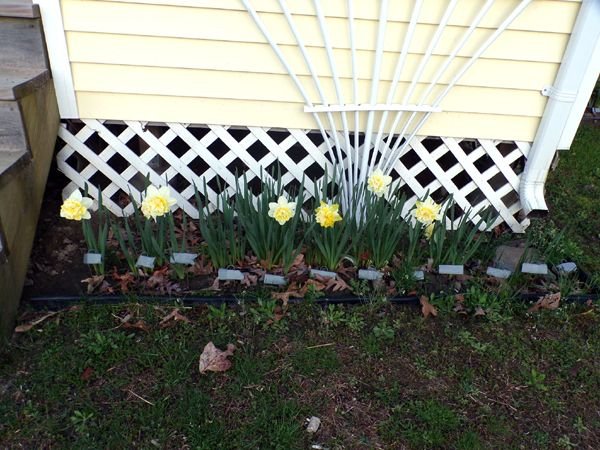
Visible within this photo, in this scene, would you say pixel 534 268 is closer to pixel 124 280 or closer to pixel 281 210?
pixel 281 210

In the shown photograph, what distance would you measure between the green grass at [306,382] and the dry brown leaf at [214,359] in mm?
30

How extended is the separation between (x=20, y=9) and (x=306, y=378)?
209 centimetres

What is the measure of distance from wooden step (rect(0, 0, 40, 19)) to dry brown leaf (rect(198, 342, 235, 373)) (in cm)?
173

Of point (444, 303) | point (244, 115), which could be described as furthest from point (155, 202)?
point (444, 303)

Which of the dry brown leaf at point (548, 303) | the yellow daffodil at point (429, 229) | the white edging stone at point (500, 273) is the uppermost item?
the yellow daffodil at point (429, 229)

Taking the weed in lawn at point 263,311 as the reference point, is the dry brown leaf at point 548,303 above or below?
above

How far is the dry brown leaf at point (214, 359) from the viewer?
85.4 inches

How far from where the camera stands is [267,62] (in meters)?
2.74

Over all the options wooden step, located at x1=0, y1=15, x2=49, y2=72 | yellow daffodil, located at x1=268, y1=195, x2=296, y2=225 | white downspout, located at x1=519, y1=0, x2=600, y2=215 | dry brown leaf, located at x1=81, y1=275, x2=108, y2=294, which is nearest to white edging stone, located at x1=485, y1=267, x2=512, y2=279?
white downspout, located at x1=519, y1=0, x2=600, y2=215

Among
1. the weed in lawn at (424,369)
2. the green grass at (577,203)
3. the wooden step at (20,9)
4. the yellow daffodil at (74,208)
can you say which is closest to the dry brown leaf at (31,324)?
the yellow daffodil at (74,208)

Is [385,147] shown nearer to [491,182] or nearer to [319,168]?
[319,168]

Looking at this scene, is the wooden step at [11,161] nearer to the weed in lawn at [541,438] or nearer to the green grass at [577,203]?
the weed in lawn at [541,438]

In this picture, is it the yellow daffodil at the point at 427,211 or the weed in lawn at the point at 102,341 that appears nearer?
the weed in lawn at the point at 102,341

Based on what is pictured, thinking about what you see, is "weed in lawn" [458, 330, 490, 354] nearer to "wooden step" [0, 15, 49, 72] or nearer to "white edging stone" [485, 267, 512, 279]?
"white edging stone" [485, 267, 512, 279]
